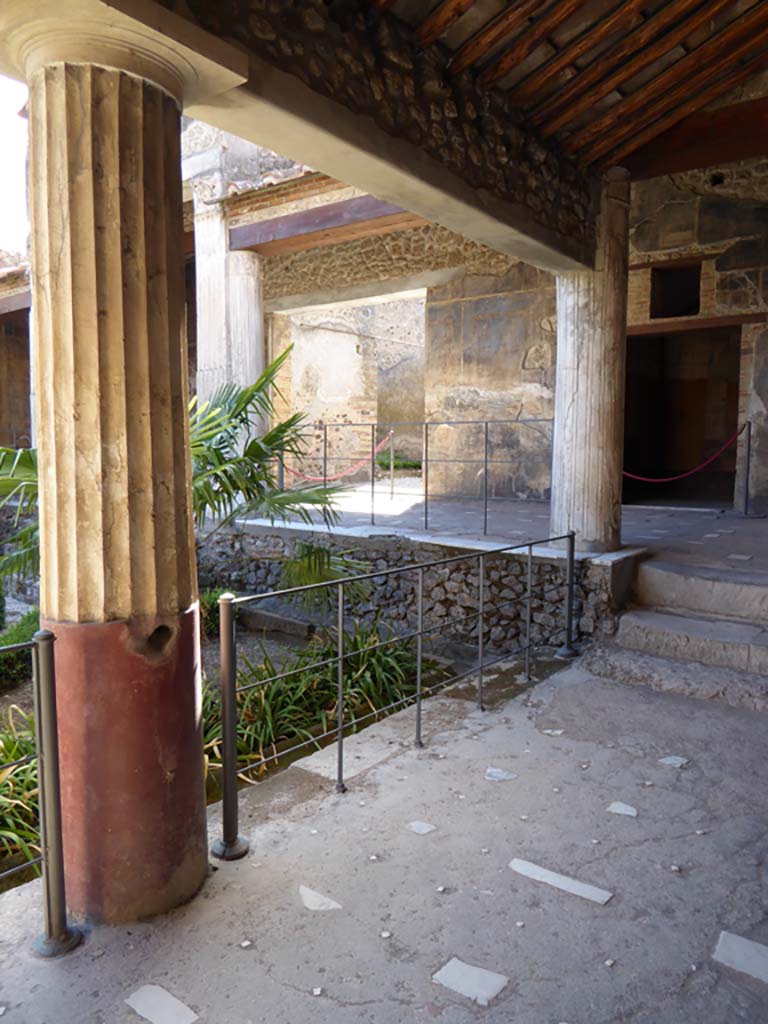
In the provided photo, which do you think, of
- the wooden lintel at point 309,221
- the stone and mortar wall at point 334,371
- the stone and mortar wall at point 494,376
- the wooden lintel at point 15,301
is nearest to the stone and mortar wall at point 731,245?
the stone and mortar wall at point 494,376

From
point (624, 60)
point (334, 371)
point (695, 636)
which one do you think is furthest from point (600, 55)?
point (334, 371)

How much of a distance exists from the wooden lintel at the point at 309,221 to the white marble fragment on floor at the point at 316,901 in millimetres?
6204

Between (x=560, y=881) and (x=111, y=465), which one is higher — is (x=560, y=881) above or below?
below

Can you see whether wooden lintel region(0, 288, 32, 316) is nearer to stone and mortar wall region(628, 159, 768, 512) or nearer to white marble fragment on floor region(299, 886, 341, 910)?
stone and mortar wall region(628, 159, 768, 512)

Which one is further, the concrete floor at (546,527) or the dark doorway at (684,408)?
the dark doorway at (684,408)

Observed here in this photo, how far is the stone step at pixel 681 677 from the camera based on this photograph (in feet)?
13.1

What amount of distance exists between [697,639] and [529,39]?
3393 millimetres

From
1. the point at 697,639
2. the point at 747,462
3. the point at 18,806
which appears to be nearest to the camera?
the point at 18,806

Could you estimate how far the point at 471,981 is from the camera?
6.33ft

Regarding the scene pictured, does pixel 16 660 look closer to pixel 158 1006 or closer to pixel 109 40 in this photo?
pixel 158 1006

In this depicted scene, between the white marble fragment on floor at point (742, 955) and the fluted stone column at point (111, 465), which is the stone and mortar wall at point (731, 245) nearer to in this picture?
the white marble fragment on floor at point (742, 955)

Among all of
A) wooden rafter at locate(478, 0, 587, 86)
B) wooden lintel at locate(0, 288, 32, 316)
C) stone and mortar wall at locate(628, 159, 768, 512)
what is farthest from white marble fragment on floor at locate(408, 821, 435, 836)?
wooden lintel at locate(0, 288, 32, 316)

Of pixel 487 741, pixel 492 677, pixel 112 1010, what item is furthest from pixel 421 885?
pixel 492 677

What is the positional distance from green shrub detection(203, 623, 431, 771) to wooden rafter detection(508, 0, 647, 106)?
3221 mm
